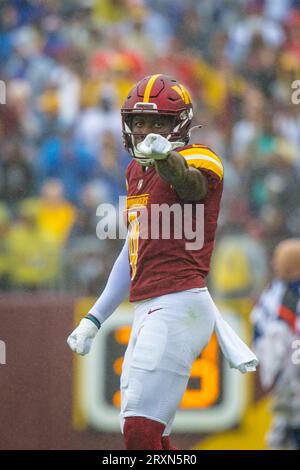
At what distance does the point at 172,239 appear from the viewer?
4402 millimetres

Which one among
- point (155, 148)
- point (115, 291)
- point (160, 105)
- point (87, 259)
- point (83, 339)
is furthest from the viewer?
point (87, 259)

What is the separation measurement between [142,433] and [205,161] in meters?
1.09

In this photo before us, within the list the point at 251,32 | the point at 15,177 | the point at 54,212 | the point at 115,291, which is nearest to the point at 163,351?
the point at 115,291

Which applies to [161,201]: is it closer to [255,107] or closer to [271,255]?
[271,255]

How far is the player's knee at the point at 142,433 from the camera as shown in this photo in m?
4.21

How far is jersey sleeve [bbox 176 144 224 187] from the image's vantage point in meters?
4.28

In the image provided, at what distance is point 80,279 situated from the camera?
7.89 meters

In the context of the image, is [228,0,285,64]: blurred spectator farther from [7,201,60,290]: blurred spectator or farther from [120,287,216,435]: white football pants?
[120,287,216,435]: white football pants

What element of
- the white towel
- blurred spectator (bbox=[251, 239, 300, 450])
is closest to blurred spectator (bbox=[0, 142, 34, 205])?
blurred spectator (bbox=[251, 239, 300, 450])

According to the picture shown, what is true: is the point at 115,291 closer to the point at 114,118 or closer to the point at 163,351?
the point at 163,351

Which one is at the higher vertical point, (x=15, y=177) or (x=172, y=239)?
(x=15, y=177)

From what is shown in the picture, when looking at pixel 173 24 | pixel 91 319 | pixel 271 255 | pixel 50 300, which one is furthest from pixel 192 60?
pixel 91 319

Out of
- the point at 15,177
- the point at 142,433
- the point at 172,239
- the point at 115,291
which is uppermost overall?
the point at 15,177

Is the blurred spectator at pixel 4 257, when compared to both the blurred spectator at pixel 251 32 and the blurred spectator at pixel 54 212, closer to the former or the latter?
the blurred spectator at pixel 54 212
